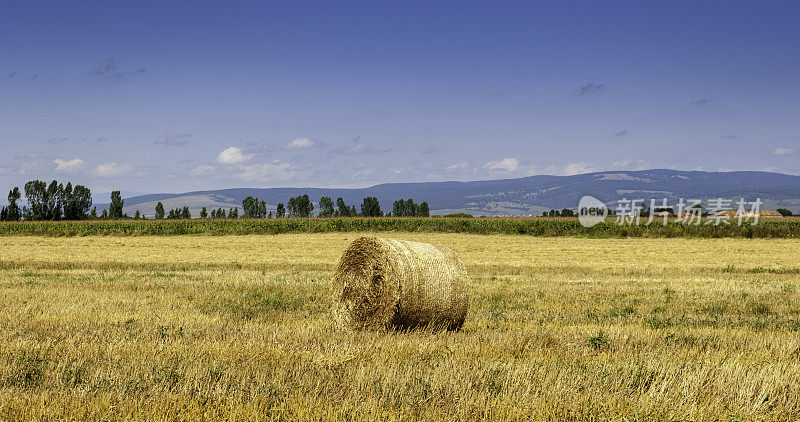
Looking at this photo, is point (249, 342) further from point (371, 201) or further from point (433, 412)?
point (371, 201)

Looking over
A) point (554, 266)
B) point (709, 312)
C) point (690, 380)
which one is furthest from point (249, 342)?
point (554, 266)

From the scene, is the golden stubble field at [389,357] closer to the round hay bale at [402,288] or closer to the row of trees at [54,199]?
the round hay bale at [402,288]

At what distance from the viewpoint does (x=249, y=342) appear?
25.7 feet

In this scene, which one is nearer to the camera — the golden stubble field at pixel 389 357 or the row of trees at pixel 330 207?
the golden stubble field at pixel 389 357

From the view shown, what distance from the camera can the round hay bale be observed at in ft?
32.3

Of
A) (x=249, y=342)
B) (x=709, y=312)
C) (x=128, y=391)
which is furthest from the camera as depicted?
(x=709, y=312)

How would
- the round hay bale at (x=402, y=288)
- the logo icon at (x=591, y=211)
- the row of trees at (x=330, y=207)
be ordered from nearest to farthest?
the round hay bale at (x=402, y=288) → the logo icon at (x=591, y=211) → the row of trees at (x=330, y=207)

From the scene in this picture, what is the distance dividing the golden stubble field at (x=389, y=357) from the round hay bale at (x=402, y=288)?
Result: 509mm

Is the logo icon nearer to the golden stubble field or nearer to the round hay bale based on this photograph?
the golden stubble field

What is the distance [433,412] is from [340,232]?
167ft

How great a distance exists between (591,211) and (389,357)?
55.3m

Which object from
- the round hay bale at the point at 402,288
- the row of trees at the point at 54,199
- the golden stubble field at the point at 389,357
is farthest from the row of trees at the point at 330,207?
the round hay bale at the point at 402,288

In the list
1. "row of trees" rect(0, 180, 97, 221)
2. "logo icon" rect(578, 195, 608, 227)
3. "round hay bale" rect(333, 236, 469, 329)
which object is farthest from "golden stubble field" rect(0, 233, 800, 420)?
"row of trees" rect(0, 180, 97, 221)

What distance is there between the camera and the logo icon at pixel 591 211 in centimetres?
5391
